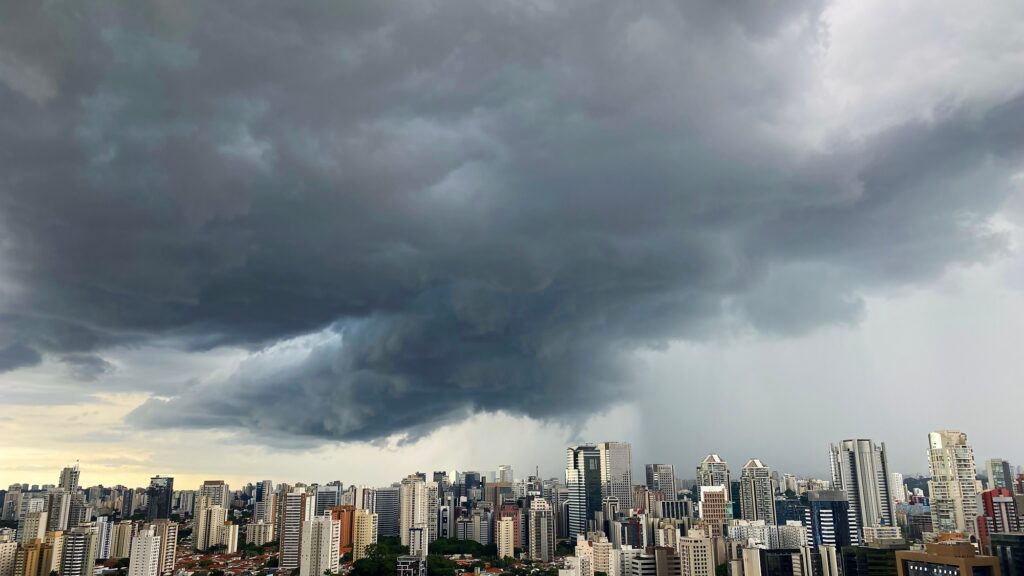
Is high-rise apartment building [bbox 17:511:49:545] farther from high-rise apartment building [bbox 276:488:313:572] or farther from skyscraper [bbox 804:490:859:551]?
→ skyscraper [bbox 804:490:859:551]

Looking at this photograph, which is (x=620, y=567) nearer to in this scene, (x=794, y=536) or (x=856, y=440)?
(x=794, y=536)

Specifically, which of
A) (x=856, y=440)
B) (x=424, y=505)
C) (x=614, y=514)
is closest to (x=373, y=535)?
(x=424, y=505)

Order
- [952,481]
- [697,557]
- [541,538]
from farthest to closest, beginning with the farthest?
[541,538] < [952,481] < [697,557]

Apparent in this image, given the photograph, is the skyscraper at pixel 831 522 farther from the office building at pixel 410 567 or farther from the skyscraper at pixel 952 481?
the office building at pixel 410 567

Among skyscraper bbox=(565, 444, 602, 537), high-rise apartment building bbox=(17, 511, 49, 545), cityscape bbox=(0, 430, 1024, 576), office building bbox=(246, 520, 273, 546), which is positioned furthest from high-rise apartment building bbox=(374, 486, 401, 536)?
high-rise apartment building bbox=(17, 511, 49, 545)

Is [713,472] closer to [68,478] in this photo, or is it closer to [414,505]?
[414,505]

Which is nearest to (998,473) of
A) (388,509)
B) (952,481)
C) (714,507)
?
(952,481)

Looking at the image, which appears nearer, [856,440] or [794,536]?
[794,536]
